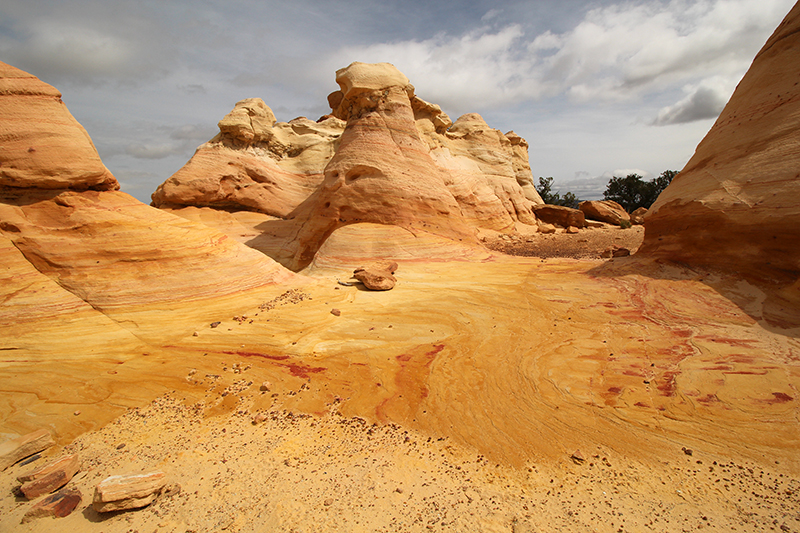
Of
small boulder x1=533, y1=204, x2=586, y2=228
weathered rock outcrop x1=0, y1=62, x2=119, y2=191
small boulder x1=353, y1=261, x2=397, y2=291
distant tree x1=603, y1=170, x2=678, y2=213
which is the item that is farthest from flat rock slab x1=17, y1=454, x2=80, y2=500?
distant tree x1=603, y1=170, x2=678, y2=213

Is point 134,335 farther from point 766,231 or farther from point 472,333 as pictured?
point 766,231

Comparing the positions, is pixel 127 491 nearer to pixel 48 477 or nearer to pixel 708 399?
pixel 48 477

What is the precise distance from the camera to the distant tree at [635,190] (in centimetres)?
2855

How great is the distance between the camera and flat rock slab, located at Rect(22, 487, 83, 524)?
2.29 metres

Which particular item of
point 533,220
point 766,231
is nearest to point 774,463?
point 766,231

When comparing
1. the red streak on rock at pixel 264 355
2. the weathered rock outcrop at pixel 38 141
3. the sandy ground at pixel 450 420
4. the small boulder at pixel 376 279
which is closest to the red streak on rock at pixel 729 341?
the sandy ground at pixel 450 420

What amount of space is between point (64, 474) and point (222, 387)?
51.5 inches

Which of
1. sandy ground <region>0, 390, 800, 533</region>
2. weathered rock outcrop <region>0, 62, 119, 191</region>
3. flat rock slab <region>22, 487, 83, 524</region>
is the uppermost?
weathered rock outcrop <region>0, 62, 119, 191</region>

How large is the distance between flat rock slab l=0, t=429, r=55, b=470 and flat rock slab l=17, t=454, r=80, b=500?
27cm

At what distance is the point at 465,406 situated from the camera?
3.39 m

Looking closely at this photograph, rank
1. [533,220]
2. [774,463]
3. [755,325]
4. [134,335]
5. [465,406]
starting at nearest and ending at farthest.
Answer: [774,463] < [465,406] < [755,325] < [134,335] < [533,220]

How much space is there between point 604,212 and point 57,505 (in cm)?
2243

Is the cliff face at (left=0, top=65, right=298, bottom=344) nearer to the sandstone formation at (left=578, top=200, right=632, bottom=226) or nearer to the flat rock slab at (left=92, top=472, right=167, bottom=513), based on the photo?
the flat rock slab at (left=92, top=472, right=167, bottom=513)

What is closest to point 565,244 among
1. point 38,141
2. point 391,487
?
point 391,487
